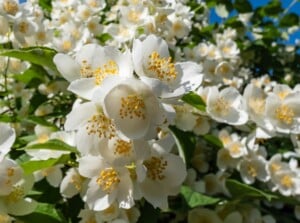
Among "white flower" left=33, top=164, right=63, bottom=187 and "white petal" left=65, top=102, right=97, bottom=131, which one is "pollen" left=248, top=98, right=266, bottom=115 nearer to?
"white flower" left=33, top=164, right=63, bottom=187

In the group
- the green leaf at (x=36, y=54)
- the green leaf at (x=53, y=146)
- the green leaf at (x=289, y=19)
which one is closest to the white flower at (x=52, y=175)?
the green leaf at (x=53, y=146)

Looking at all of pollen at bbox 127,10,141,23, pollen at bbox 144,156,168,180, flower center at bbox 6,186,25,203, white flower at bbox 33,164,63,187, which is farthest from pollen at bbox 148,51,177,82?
pollen at bbox 127,10,141,23

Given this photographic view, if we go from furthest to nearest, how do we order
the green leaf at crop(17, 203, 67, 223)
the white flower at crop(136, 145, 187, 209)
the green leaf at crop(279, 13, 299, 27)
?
the green leaf at crop(279, 13, 299, 27)
the green leaf at crop(17, 203, 67, 223)
the white flower at crop(136, 145, 187, 209)

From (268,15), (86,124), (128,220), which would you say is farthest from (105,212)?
(268,15)

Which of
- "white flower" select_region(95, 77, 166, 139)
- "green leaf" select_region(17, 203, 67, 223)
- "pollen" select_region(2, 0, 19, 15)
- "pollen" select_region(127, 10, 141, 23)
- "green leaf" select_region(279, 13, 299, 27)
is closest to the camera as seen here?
"white flower" select_region(95, 77, 166, 139)

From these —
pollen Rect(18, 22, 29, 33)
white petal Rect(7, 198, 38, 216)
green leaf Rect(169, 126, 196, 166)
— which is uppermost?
pollen Rect(18, 22, 29, 33)

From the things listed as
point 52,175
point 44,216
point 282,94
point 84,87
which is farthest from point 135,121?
point 282,94

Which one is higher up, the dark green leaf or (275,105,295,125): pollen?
the dark green leaf
